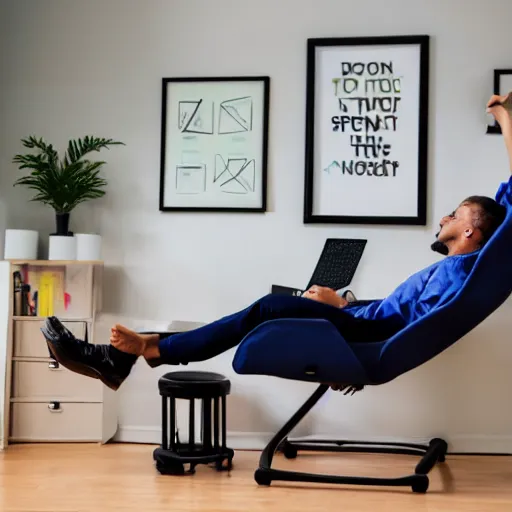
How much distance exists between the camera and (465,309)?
2.37 m

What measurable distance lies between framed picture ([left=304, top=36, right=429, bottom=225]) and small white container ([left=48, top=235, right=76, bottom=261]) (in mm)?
1126

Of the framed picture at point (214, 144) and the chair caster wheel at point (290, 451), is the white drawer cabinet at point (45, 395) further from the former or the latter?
the chair caster wheel at point (290, 451)

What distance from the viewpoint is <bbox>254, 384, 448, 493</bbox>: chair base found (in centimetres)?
252

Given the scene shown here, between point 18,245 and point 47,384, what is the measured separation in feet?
2.15

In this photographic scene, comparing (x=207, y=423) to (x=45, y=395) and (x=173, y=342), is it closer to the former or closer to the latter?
(x=173, y=342)

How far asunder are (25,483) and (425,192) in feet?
7.04

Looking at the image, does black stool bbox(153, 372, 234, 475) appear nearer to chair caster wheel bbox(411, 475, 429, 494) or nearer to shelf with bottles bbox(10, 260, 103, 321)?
shelf with bottles bbox(10, 260, 103, 321)

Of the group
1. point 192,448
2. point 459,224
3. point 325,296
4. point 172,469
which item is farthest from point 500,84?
point 172,469

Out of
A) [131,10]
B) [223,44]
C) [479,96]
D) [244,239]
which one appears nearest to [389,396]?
[244,239]

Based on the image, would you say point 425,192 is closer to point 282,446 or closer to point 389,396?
point 389,396

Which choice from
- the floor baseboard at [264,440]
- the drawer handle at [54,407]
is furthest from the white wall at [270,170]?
the drawer handle at [54,407]

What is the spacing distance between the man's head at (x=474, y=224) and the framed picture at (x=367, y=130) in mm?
585

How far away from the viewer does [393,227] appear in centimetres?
337

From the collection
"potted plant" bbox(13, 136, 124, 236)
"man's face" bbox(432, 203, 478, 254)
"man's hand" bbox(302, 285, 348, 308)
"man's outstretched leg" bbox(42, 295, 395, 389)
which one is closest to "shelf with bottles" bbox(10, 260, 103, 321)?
"potted plant" bbox(13, 136, 124, 236)
